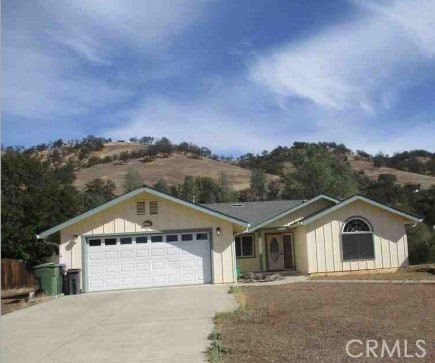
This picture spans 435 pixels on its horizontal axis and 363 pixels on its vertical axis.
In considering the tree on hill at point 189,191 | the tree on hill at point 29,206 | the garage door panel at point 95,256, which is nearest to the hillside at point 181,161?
the tree on hill at point 189,191

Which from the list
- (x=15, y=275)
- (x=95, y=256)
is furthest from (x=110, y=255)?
(x=15, y=275)

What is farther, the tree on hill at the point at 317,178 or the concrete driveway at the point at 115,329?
the tree on hill at the point at 317,178

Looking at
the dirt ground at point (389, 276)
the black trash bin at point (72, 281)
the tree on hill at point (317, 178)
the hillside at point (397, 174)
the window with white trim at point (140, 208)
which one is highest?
the hillside at point (397, 174)

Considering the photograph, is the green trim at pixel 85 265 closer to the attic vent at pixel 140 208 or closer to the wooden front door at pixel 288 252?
the attic vent at pixel 140 208

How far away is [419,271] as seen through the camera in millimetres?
21703

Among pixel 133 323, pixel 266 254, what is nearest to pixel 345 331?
pixel 133 323

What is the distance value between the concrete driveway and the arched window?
26.7 ft

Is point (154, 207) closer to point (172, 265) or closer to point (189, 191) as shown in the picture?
point (172, 265)

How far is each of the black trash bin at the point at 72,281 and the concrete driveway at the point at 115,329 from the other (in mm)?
2176

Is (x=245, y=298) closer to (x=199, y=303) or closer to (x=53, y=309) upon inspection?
(x=199, y=303)

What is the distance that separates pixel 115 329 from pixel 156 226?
988 centimetres

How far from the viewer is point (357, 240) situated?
890 inches

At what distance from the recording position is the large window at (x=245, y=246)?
2491cm

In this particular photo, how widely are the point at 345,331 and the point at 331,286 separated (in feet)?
27.1
